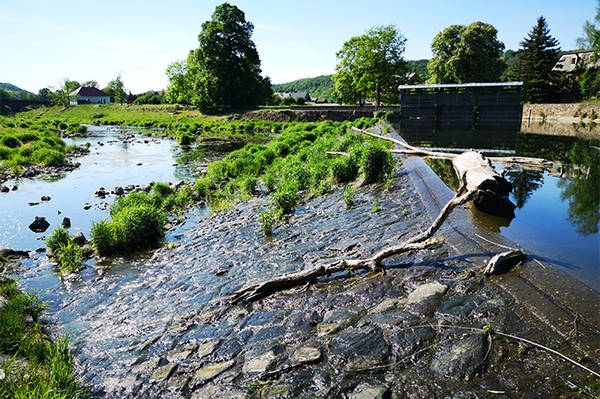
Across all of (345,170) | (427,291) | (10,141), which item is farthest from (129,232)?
(10,141)

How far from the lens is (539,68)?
5891 cm

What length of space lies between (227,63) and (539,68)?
51.7 m

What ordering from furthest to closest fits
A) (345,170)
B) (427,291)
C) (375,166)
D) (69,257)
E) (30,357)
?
(345,170) < (375,166) < (69,257) < (427,291) < (30,357)

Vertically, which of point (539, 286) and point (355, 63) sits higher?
point (355, 63)

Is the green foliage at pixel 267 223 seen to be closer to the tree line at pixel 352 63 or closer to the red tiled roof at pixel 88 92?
the tree line at pixel 352 63

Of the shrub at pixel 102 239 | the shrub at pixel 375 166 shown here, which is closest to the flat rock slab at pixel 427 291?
the shrub at pixel 375 166

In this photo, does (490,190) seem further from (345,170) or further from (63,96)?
(63,96)

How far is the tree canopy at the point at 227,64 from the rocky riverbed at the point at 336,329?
63562 millimetres

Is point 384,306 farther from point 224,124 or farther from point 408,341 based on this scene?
point 224,124

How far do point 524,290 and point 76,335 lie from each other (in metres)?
7.97

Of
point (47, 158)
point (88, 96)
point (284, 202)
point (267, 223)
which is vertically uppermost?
point (88, 96)

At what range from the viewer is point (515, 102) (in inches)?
1953

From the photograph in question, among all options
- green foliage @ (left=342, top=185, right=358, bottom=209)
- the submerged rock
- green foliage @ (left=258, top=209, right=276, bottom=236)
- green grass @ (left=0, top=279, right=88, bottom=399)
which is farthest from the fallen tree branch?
green foliage @ (left=342, top=185, right=358, bottom=209)

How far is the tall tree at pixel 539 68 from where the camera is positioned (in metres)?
58.5
